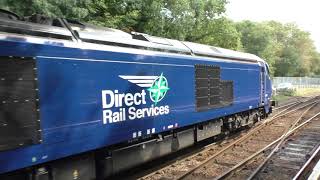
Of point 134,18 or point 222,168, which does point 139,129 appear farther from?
point 134,18

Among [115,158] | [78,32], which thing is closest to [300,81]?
[115,158]

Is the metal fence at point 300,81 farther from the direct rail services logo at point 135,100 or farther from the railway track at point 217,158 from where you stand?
the direct rail services logo at point 135,100

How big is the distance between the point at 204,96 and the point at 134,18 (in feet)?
39.6

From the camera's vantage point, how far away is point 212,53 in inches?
542

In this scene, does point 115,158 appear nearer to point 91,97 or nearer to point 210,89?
point 91,97

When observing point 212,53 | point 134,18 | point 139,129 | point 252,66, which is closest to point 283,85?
point 134,18

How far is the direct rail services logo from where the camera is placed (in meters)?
8.35

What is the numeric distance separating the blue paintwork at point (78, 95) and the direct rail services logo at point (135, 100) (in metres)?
0.11

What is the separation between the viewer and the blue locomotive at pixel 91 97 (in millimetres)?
6332

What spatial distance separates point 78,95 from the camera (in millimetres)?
7547

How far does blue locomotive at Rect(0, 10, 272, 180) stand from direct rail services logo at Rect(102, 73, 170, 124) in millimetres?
20

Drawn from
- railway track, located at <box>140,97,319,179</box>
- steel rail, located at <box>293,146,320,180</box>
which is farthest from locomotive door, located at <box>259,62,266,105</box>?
steel rail, located at <box>293,146,320,180</box>

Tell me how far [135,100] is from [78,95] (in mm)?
1876

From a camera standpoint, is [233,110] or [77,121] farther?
[233,110]
